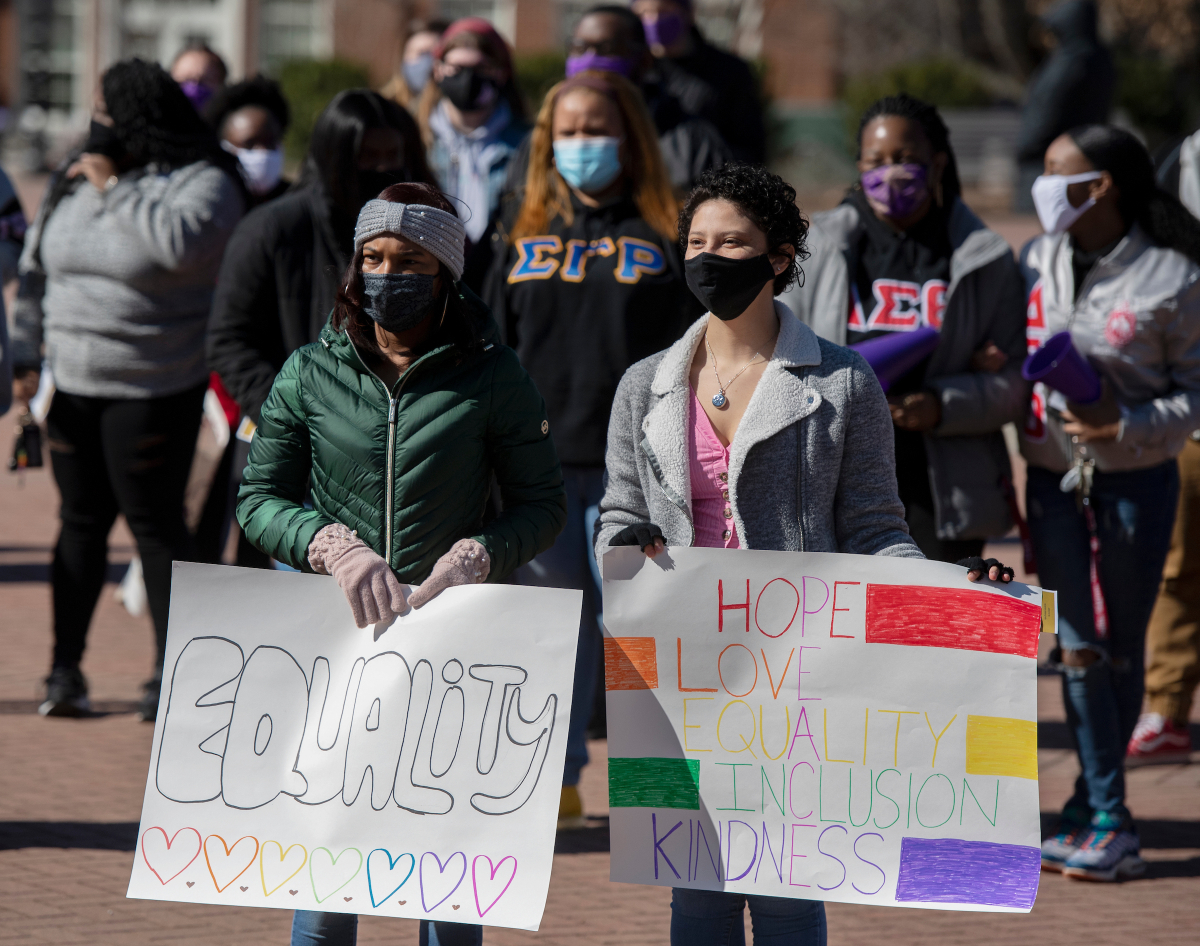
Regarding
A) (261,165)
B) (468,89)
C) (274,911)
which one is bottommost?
(274,911)

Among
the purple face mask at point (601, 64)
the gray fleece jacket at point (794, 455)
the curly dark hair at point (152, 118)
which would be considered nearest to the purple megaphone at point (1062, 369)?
the gray fleece jacket at point (794, 455)

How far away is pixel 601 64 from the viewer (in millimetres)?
6301

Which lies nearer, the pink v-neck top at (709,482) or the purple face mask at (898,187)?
the pink v-neck top at (709,482)

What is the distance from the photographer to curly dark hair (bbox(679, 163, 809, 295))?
322 centimetres

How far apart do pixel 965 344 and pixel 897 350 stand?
0.93ft

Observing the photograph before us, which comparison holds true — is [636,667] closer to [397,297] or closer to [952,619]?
[952,619]

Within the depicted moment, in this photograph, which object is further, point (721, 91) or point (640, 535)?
point (721, 91)

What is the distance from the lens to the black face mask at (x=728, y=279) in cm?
321

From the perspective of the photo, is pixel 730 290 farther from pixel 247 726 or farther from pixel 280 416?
pixel 247 726

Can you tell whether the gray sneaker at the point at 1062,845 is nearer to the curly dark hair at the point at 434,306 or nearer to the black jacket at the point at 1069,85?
the curly dark hair at the point at 434,306

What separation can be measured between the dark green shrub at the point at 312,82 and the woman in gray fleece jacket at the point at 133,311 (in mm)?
Result: 21910

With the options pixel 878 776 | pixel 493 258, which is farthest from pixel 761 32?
pixel 878 776

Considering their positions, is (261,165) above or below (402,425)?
above

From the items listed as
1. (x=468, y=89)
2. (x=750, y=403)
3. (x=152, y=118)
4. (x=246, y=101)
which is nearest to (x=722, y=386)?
(x=750, y=403)
